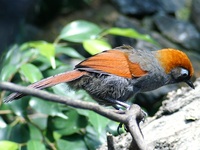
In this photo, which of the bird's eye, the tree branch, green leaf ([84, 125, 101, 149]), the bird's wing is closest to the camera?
the tree branch

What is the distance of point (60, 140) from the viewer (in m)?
3.97

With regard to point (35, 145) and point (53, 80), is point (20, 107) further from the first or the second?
point (53, 80)

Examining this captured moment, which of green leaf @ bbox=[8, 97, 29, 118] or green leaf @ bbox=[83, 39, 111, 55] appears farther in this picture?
green leaf @ bbox=[83, 39, 111, 55]

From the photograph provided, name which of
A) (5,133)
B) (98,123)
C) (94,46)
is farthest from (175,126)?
(5,133)

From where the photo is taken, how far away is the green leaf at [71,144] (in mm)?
3906

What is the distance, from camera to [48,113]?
3.89 m

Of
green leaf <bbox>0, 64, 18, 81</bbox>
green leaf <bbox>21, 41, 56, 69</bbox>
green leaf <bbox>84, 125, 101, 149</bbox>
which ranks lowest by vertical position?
green leaf <bbox>84, 125, 101, 149</bbox>

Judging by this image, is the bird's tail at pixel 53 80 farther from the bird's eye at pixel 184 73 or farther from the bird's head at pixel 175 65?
the bird's eye at pixel 184 73

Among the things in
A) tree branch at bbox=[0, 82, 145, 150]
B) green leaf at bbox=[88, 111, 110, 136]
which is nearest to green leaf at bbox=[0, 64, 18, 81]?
green leaf at bbox=[88, 111, 110, 136]

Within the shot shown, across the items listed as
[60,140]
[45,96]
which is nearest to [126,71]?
[60,140]

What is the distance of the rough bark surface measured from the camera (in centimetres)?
289

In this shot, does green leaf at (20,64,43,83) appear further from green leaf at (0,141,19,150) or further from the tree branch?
the tree branch

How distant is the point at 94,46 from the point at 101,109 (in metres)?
2.05

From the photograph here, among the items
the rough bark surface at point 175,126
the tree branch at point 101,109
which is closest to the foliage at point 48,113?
the rough bark surface at point 175,126
